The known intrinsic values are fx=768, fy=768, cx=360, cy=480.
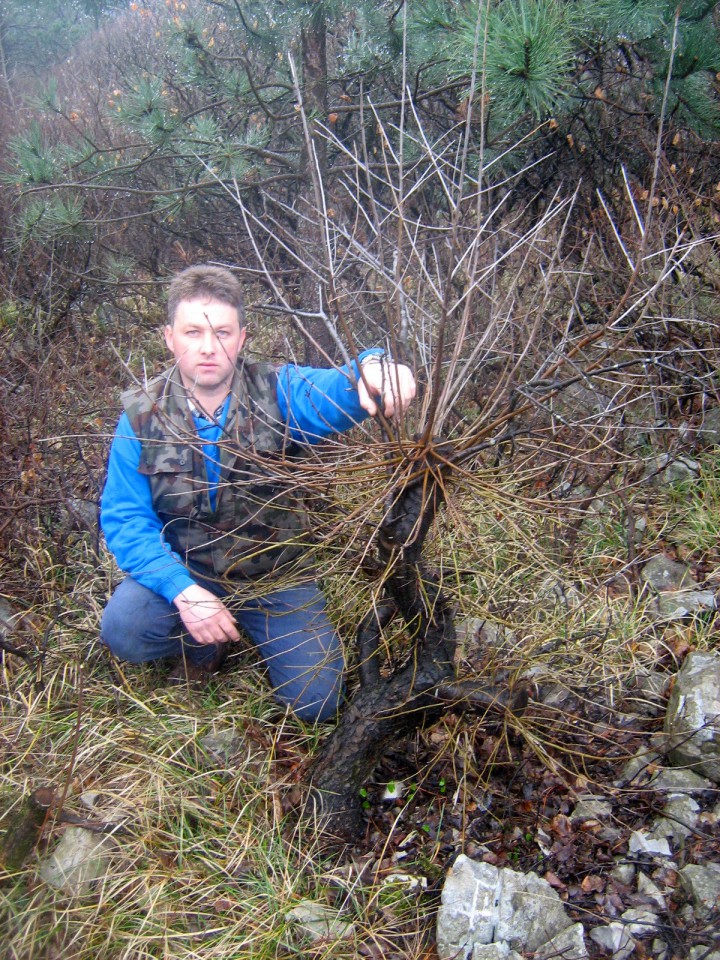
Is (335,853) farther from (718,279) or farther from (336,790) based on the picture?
(718,279)

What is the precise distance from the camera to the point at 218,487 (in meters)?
2.73

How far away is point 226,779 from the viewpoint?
2.66 meters

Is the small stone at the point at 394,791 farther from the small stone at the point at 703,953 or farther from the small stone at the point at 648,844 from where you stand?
the small stone at the point at 703,953

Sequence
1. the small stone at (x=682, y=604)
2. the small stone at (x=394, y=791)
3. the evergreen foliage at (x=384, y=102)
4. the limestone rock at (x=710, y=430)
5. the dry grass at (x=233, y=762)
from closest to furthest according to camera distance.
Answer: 1. the dry grass at (x=233, y=762)
2. the small stone at (x=394, y=791)
3. the small stone at (x=682, y=604)
4. the evergreen foliage at (x=384, y=102)
5. the limestone rock at (x=710, y=430)

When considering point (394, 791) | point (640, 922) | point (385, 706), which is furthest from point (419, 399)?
point (640, 922)

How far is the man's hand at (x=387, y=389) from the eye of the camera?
196cm

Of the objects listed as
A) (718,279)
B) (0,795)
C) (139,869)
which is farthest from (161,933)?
(718,279)

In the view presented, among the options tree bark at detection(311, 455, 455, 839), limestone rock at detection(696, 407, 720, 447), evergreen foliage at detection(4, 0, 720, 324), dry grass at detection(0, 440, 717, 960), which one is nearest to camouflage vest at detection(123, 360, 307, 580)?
dry grass at detection(0, 440, 717, 960)

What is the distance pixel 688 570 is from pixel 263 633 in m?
1.87

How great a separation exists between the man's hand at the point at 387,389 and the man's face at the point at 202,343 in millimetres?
637

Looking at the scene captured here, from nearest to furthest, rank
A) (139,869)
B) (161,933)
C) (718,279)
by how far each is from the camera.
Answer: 1. (161,933)
2. (139,869)
3. (718,279)

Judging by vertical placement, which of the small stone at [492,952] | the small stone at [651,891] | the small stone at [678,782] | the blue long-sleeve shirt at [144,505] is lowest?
the small stone at [651,891]

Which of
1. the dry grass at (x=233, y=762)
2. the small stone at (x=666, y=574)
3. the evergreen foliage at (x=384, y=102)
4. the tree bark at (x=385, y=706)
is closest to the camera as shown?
the dry grass at (x=233, y=762)

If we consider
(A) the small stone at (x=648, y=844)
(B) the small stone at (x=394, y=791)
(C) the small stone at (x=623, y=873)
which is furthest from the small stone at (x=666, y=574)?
(B) the small stone at (x=394, y=791)
